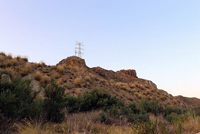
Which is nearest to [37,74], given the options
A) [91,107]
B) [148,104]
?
[91,107]

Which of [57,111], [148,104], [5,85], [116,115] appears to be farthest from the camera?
[148,104]

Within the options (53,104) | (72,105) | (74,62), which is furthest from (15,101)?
(74,62)

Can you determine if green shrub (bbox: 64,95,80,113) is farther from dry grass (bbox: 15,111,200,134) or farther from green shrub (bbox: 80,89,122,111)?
dry grass (bbox: 15,111,200,134)

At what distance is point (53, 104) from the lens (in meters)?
8.53

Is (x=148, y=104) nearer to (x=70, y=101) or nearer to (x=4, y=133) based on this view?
Answer: (x=70, y=101)

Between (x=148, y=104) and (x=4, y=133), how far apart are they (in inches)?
533

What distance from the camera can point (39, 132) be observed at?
5.55 m

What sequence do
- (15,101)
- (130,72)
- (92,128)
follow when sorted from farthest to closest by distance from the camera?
(130,72)
(92,128)
(15,101)

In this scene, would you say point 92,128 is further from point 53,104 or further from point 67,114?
point 67,114

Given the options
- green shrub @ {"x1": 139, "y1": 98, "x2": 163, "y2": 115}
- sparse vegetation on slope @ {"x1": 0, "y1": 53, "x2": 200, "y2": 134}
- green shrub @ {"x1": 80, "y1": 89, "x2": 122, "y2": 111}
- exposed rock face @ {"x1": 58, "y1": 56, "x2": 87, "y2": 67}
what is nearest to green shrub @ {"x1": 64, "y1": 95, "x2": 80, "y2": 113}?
sparse vegetation on slope @ {"x1": 0, "y1": 53, "x2": 200, "y2": 134}

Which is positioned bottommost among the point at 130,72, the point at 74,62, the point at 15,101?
the point at 15,101

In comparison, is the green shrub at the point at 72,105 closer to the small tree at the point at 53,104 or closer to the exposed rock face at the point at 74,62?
the small tree at the point at 53,104

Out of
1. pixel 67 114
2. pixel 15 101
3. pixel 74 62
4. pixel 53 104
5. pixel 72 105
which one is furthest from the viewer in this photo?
pixel 74 62

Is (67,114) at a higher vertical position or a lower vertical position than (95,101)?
lower
